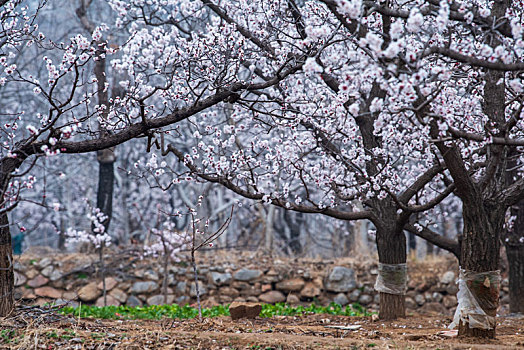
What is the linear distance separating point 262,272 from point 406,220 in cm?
511

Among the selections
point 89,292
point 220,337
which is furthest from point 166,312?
point 220,337

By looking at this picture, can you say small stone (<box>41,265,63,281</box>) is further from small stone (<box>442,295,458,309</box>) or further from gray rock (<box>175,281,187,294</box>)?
small stone (<box>442,295,458,309</box>)

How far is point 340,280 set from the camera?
10.6 m

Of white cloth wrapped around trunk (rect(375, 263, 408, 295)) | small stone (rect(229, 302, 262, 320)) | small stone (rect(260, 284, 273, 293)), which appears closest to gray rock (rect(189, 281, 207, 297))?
small stone (rect(260, 284, 273, 293))

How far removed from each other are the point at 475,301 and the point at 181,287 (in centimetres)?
719

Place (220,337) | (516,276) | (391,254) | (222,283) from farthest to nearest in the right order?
(222,283) < (516,276) < (391,254) < (220,337)

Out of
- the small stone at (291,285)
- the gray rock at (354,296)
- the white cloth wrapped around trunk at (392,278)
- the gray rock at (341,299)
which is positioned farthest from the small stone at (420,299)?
the white cloth wrapped around trunk at (392,278)

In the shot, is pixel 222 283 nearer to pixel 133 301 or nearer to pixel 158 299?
pixel 158 299

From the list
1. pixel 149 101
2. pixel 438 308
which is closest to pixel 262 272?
pixel 438 308

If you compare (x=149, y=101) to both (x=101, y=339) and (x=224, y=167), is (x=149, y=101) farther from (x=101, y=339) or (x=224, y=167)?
(x=101, y=339)

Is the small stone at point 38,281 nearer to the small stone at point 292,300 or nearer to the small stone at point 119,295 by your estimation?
the small stone at point 119,295

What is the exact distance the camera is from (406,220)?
6.02m

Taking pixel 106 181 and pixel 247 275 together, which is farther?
pixel 106 181

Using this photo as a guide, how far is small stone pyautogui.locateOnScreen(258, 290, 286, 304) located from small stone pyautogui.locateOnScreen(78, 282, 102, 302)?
10.7ft
